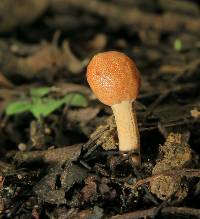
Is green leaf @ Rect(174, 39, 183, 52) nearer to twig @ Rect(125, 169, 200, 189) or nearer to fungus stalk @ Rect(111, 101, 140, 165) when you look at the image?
fungus stalk @ Rect(111, 101, 140, 165)

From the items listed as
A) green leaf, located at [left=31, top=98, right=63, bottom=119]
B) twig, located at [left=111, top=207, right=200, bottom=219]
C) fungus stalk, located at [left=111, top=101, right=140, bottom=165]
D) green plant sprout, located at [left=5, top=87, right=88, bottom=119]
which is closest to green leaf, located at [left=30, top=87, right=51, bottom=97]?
green plant sprout, located at [left=5, top=87, right=88, bottom=119]

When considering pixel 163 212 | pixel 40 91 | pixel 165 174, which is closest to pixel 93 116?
pixel 40 91

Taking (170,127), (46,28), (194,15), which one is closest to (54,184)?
(170,127)

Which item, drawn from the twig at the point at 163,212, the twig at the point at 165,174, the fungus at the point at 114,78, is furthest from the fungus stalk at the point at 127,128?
the twig at the point at 163,212

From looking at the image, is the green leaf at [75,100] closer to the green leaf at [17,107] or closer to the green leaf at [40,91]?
the green leaf at [40,91]

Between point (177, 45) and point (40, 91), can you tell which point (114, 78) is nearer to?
point (40, 91)

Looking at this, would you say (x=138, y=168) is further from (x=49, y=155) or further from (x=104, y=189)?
(x=49, y=155)
